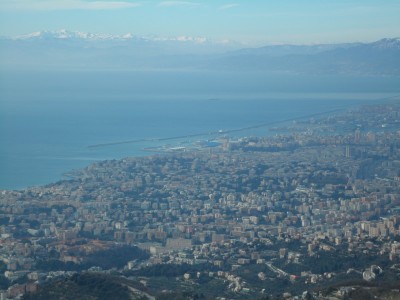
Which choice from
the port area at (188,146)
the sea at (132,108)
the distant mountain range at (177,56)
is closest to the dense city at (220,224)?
the port area at (188,146)

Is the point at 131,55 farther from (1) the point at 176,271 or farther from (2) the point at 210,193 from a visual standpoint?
(1) the point at 176,271

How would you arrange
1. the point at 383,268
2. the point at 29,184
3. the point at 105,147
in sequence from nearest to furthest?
the point at 383,268, the point at 29,184, the point at 105,147

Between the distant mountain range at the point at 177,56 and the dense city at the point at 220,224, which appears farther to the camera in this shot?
the distant mountain range at the point at 177,56

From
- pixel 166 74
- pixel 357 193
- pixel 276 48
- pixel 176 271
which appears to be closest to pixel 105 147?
pixel 357 193

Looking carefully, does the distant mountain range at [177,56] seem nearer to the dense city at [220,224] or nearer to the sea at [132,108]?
the sea at [132,108]

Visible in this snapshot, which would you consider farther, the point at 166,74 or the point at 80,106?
the point at 166,74

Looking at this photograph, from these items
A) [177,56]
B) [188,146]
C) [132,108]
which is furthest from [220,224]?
[177,56]

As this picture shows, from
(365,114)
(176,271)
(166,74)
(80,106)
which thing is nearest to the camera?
(176,271)

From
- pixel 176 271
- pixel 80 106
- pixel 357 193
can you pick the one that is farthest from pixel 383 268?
pixel 80 106
